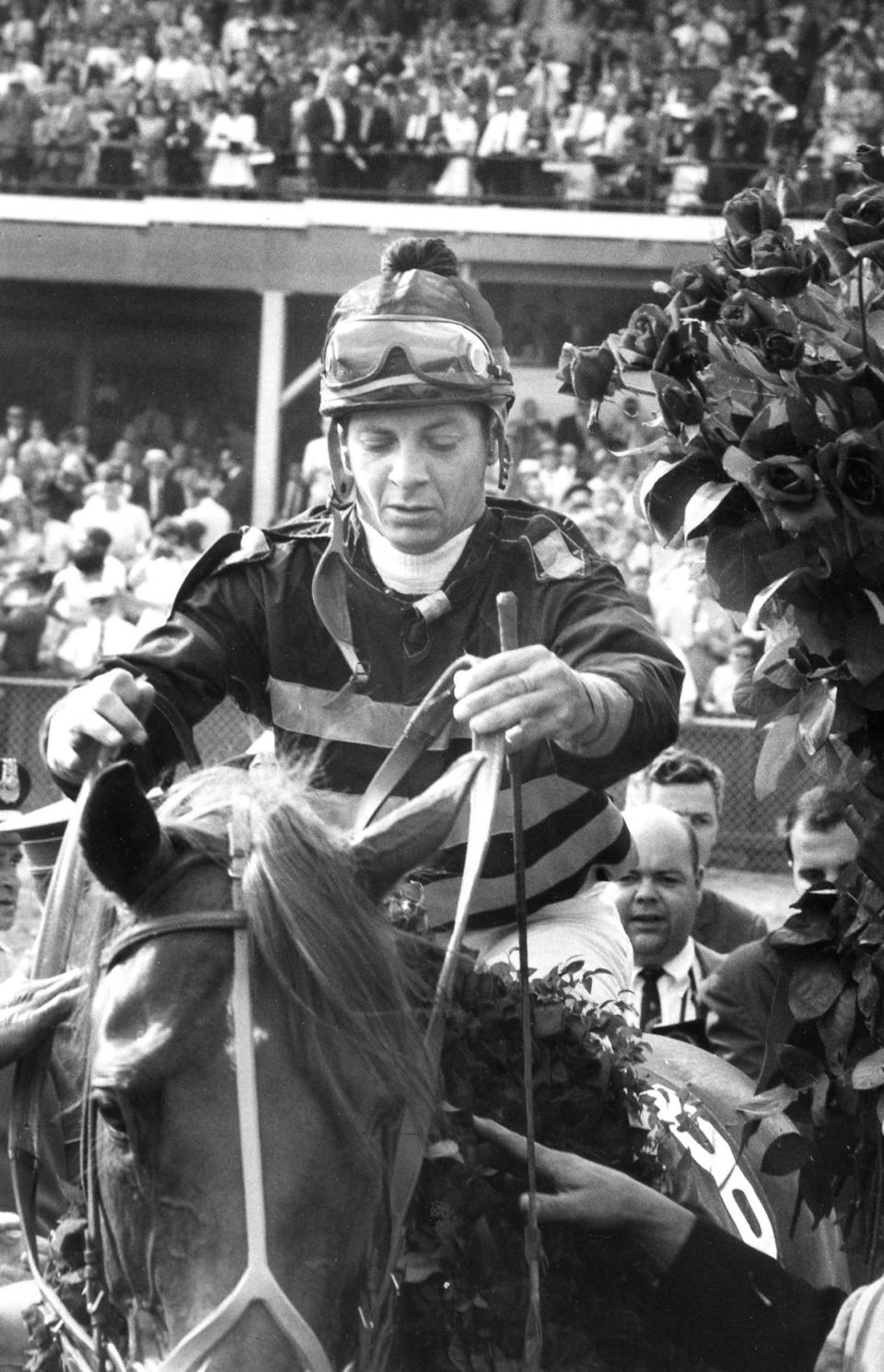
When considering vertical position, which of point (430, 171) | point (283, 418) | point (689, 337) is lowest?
point (283, 418)

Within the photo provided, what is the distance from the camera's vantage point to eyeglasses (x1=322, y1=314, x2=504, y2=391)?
10.3 feet

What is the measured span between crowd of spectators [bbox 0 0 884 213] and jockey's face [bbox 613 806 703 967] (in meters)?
16.0

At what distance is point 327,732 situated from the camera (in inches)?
122

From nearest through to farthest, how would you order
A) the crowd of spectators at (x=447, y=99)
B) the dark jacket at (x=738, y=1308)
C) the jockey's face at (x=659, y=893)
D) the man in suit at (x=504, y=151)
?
the dark jacket at (x=738, y=1308) < the jockey's face at (x=659, y=893) < the man in suit at (x=504, y=151) < the crowd of spectators at (x=447, y=99)

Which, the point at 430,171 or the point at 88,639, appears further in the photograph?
the point at 430,171

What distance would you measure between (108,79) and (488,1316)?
24.2 m

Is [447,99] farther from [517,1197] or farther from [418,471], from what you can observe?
[517,1197]

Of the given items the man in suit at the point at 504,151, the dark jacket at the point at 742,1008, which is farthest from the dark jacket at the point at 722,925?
the man in suit at the point at 504,151

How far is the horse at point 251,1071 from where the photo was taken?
82.7 inches

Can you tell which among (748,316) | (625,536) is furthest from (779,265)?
(625,536)

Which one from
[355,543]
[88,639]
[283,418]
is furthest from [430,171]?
[355,543]

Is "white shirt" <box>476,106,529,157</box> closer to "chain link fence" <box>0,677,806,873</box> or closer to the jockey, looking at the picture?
"chain link fence" <box>0,677,806,873</box>

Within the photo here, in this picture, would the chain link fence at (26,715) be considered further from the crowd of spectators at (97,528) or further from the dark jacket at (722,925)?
the dark jacket at (722,925)

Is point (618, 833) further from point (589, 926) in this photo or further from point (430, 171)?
point (430, 171)
